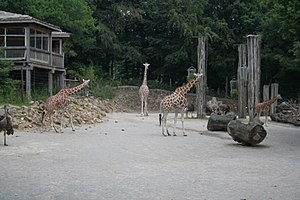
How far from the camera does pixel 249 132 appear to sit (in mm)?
13688

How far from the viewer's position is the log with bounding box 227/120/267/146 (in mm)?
13727

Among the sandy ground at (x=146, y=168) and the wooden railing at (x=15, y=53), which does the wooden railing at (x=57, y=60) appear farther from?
the sandy ground at (x=146, y=168)

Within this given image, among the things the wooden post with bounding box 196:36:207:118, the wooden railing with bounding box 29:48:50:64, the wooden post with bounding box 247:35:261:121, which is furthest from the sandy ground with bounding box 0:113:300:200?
the wooden railing with bounding box 29:48:50:64

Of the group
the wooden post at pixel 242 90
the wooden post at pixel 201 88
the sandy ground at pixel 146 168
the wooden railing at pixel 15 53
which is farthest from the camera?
the wooden railing at pixel 15 53

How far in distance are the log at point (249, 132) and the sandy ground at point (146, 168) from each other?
28 centimetres

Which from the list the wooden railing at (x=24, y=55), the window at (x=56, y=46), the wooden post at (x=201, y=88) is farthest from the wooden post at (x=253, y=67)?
the window at (x=56, y=46)

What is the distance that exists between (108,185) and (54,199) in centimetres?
127

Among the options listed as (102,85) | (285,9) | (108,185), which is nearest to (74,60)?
(102,85)

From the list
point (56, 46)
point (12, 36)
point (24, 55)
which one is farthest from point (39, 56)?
point (56, 46)

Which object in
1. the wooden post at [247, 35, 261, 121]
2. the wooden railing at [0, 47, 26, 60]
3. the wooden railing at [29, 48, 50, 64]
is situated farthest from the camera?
the wooden railing at [29, 48, 50, 64]

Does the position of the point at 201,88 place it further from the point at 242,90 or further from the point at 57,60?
the point at 57,60

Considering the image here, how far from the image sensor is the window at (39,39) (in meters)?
32.3

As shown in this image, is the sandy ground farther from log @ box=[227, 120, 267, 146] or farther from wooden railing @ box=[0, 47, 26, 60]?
wooden railing @ box=[0, 47, 26, 60]

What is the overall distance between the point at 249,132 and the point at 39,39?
23037 millimetres
